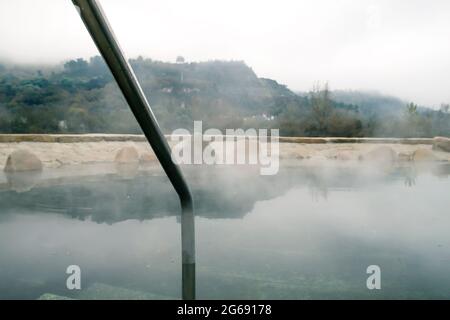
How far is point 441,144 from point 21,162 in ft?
70.8

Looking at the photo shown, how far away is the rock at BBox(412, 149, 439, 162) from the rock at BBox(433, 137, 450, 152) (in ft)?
4.17

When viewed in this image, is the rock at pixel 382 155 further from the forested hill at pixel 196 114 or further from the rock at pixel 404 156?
the forested hill at pixel 196 114

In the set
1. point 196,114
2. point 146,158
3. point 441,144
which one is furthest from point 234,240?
point 196,114

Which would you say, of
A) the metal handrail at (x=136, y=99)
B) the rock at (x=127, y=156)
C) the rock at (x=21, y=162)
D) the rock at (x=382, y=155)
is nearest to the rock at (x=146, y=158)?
the rock at (x=127, y=156)

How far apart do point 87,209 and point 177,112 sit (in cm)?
2183

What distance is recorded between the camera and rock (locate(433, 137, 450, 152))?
1850 centimetres

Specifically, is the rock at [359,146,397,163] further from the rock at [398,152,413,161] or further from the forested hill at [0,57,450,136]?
the forested hill at [0,57,450,136]

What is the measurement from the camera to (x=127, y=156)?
15.8 meters

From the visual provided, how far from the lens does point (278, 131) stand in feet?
85.7

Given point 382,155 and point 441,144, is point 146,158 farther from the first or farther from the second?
point 441,144

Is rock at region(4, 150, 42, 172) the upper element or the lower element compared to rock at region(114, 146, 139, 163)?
lower

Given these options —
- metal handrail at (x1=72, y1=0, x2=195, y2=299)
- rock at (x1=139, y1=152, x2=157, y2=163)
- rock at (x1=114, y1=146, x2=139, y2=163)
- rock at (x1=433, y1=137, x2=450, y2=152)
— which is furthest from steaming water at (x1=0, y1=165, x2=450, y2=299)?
rock at (x1=433, y1=137, x2=450, y2=152)

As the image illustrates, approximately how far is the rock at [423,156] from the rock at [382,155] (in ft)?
4.48
